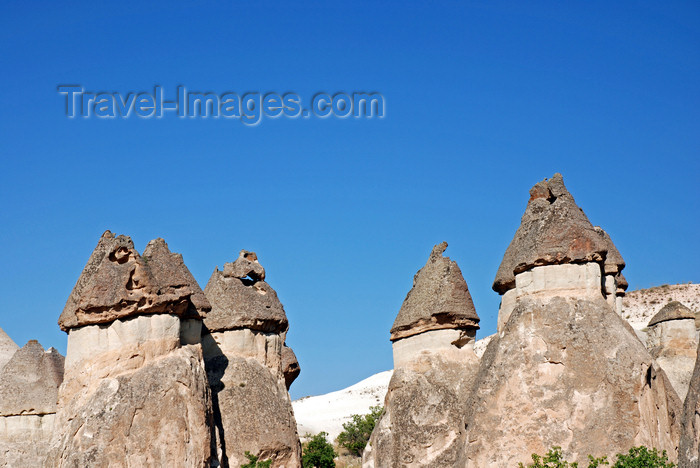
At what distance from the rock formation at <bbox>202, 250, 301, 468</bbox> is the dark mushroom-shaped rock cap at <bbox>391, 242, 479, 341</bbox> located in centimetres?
Result: 284

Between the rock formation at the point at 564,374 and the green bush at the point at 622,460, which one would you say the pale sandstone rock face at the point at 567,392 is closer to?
the rock formation at the point at 564,374

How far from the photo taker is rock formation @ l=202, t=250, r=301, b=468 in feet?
60.6

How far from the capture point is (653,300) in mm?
57688

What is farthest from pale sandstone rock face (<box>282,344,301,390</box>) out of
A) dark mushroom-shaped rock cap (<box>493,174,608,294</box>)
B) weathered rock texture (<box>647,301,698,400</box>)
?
weathered rock texture (<box>647,301,698,400</box>)

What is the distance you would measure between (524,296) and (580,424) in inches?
92.7

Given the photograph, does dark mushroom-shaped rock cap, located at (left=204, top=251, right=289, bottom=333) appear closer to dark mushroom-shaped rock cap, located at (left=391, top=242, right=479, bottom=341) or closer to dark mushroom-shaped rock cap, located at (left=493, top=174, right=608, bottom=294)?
dark mushroom-shaped rock cap, located at (left=391, top=242, right=479, bottom=341)

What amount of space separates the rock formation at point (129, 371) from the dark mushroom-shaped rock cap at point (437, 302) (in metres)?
4.77

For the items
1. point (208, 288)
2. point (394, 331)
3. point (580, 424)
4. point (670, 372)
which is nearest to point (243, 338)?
point (208, 288)

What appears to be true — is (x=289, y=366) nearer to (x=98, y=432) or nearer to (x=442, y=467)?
(x=442, y=467)

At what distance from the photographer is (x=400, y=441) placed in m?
17.7

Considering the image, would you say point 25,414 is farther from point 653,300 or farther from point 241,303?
point 653,300

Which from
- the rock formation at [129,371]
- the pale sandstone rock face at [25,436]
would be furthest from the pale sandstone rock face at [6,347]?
the rock formation at [129,371]

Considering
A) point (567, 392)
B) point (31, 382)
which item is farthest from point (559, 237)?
point (31, 382)

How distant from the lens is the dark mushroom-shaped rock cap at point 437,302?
18.7m
